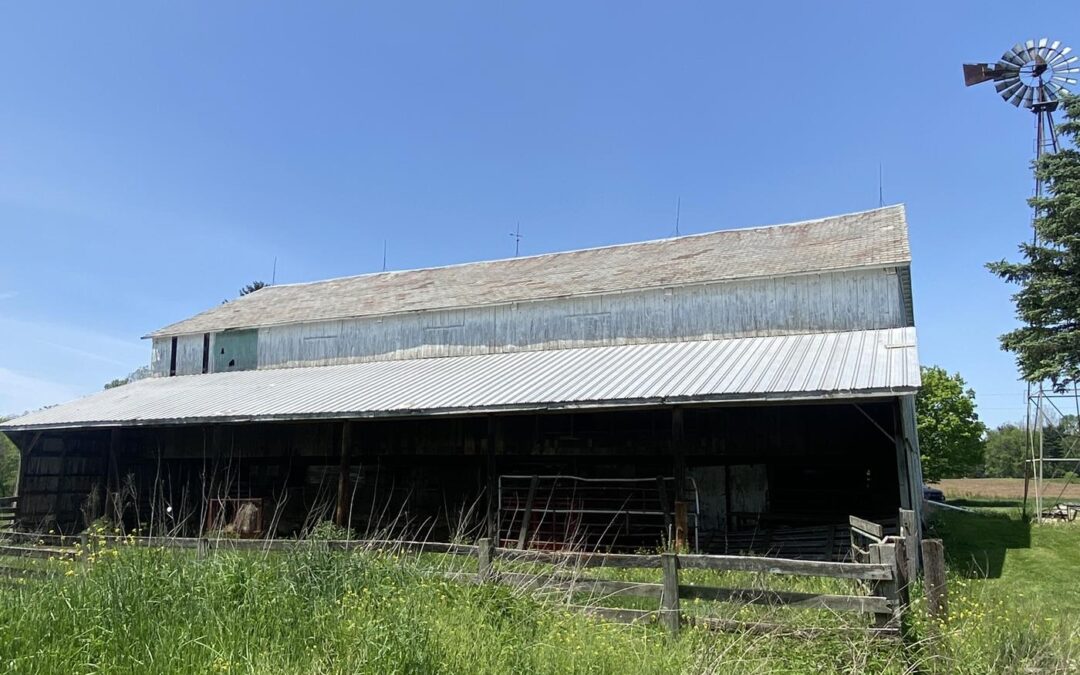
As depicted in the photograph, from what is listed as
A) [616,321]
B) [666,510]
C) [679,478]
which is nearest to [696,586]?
[679,478]

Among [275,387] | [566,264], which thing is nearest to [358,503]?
[275,387]

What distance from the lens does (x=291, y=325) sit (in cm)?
2461

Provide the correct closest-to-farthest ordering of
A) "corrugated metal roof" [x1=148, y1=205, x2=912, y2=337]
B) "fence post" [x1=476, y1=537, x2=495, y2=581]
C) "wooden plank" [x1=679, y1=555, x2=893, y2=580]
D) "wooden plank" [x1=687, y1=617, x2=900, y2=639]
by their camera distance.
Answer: "wooden plank" [x1=687, y1=617, x2=900, y2=639] < "wooden plank" [x1=679, y1=555, x2=893, y2=580] < "fence post" [x1=476, y1=537, x2=495, y2=581] < "corrugated metal roof" [x1=148, y1=205, x2=912, y2=337]

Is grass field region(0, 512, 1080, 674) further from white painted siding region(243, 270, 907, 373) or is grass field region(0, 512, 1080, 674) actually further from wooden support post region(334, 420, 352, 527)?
white painted siding region(243, 270, 907, 373)

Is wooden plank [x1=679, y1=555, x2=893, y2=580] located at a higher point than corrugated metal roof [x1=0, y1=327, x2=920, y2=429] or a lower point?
lower

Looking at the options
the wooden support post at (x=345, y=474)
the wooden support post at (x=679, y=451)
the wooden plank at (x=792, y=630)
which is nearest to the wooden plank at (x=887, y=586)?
the wooden plank at (x=792, y=630)

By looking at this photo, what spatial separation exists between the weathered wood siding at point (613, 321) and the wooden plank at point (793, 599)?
12063 millimetres

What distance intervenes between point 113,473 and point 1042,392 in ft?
89.0

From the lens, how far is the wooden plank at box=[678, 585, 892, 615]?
627 centimetres

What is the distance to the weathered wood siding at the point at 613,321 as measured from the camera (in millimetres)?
17719

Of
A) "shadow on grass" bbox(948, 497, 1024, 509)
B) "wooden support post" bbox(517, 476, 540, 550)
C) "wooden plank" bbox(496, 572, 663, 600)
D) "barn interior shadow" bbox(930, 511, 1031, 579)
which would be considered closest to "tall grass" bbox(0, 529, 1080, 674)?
"wooden plank" bbox(496, 572, 663, 600)

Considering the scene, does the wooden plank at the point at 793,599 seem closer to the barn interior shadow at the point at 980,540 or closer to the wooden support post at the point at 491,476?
the barn interior shadow at the point at 980,540

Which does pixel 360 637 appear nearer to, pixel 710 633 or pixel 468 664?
pixel 468 664

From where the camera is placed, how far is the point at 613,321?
1998cm
